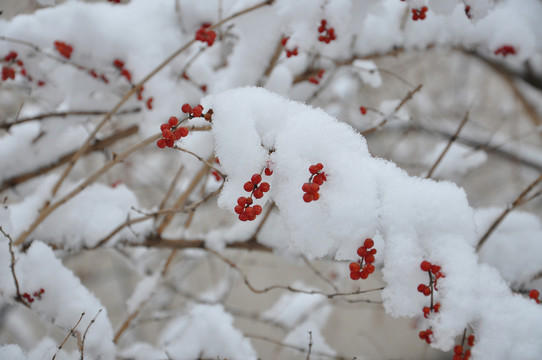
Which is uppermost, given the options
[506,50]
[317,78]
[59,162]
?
[506,50]

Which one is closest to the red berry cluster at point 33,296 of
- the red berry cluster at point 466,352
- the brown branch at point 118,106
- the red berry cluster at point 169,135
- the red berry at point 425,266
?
the brown branch at point 118,106

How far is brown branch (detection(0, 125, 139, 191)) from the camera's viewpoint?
2066mm

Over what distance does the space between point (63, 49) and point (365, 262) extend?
1.84m

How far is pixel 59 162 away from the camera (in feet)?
7.09

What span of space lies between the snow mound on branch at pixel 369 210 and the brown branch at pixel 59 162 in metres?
1.28

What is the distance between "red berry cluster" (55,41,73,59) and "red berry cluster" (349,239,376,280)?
1807 millimetres

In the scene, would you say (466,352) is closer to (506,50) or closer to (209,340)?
(209,340)

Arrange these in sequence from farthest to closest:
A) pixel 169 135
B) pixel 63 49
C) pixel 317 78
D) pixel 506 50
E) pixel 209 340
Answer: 1. pixel 317 78
2. pixel 506 50
3. pixel 63 49
4. pixel 209 340
5. pixel 169 135

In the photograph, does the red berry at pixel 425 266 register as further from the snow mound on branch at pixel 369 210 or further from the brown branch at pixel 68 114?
the brown branch at pixel 68 114

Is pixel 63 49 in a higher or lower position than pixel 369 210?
higher

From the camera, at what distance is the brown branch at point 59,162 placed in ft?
6.78

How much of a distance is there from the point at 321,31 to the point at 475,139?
8.86 feet

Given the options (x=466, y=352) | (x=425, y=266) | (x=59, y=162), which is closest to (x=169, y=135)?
(x=425, y=266)

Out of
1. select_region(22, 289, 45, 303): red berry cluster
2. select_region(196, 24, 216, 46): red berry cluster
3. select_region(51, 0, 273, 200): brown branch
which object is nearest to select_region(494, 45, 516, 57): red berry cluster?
select_region(51, 0, 273, 200): brown branch
